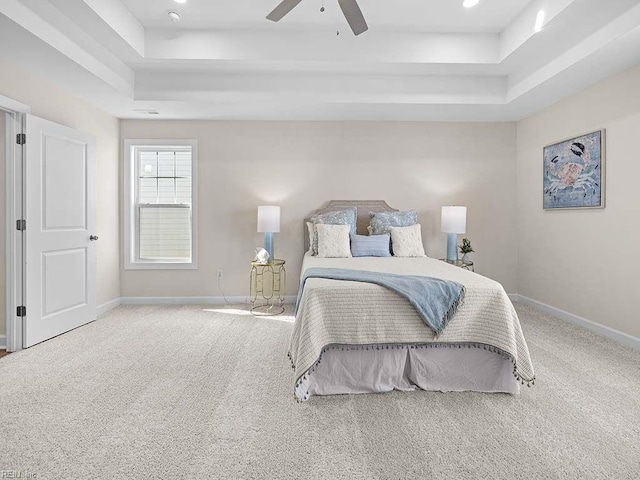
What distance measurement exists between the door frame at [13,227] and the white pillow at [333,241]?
110 inches

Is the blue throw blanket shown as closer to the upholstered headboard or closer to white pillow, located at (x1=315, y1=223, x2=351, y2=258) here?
white pillow, located at (x1=315, y1=223, x2=351, y2=258)

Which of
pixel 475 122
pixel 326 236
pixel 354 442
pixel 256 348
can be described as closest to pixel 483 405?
pixel 354 442

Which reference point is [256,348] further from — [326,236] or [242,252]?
[242,252]

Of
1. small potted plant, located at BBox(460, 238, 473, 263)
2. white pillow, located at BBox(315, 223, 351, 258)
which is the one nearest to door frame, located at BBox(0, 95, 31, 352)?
white pillow, located at BBox(315, 223, 351, 258)

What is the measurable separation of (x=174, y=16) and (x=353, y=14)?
1794 millimetres

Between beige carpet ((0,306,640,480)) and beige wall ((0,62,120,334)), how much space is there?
163 centimetres

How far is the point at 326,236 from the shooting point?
13.8ft

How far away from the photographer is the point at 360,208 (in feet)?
16.0

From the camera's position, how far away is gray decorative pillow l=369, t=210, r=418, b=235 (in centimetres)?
451

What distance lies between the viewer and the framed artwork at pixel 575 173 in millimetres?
3588

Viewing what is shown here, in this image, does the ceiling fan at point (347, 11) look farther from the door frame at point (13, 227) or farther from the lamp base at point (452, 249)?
the lamp base at point (452, 249)

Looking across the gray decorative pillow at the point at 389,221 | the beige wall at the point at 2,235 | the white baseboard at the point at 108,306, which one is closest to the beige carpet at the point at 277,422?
the beige wall at the point at 2,235

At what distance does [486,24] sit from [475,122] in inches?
64.4

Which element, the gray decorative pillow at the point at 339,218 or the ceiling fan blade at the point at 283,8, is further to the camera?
the gray decorative pillow at the point at 339,218
